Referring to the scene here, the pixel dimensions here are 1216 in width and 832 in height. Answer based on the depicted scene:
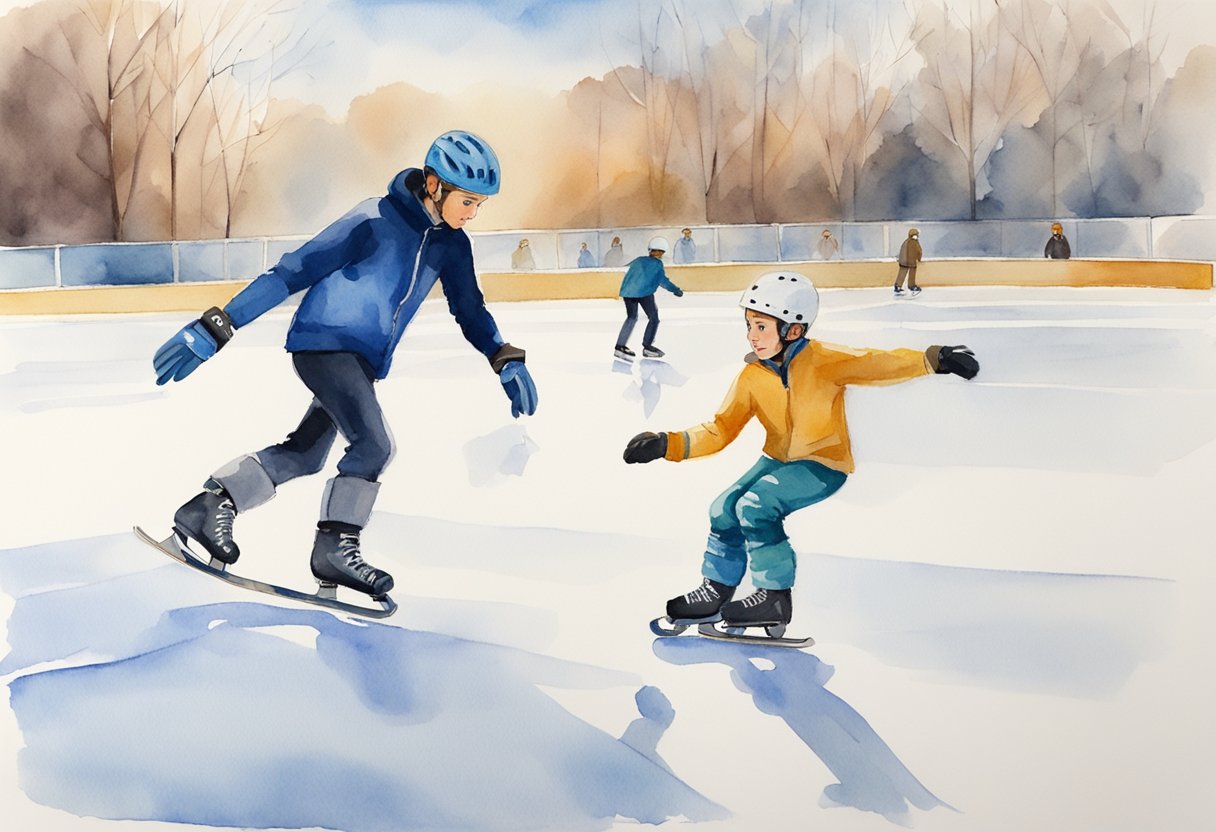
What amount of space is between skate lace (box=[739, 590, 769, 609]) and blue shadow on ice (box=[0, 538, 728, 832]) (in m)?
0.26

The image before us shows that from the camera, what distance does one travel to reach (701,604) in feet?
7.43

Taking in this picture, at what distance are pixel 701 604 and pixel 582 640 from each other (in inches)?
9.5

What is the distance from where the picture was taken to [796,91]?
593 cm

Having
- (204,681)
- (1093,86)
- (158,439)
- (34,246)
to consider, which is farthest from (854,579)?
(34,246)

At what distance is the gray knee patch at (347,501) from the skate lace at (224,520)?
0.21m

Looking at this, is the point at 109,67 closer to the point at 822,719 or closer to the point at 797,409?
the point at 797,409

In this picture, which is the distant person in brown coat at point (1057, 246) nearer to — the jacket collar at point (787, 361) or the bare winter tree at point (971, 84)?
the bare winter tree at point (971, 84)

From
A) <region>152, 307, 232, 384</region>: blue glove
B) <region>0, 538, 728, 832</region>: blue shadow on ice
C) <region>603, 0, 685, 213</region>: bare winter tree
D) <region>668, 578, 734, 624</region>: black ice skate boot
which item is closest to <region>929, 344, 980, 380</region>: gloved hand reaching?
<region>668, 578, 734, 624</region>: black ice skate boot

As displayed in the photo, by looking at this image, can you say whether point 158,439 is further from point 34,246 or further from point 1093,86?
point 1093,86

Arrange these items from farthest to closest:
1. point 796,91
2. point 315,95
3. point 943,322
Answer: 1. point 943,322
2. point 796,91
3. point 315,95

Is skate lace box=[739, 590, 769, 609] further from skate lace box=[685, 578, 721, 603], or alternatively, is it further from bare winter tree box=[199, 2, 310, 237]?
bare winter tree box=[199, 2, 310, 237]

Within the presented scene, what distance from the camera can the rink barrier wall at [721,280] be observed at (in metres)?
4.16

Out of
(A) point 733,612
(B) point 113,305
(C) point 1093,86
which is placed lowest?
(A) point 733,612

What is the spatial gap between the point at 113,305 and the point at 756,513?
5.44 meters
